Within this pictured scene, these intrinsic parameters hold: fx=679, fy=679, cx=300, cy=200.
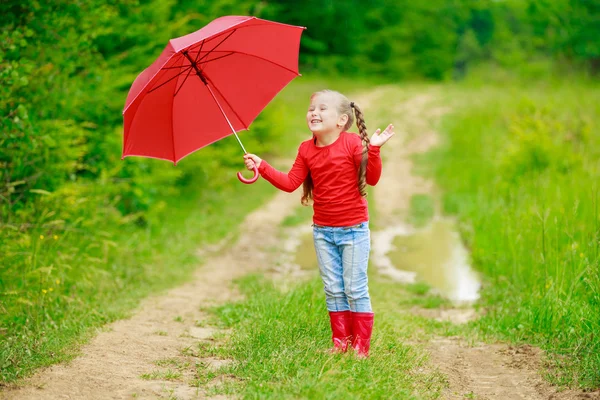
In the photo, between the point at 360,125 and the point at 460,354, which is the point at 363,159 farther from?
the point at 460,354

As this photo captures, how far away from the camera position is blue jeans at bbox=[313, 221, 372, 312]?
14.7ft

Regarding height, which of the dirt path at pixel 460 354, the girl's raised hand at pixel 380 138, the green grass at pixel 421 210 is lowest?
the dirt path at pixel 460 354

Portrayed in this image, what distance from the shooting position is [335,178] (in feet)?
14.6

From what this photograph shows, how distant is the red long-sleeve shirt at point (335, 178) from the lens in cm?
442

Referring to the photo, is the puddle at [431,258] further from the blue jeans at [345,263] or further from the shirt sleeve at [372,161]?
the shirt sleeve at [372,161]

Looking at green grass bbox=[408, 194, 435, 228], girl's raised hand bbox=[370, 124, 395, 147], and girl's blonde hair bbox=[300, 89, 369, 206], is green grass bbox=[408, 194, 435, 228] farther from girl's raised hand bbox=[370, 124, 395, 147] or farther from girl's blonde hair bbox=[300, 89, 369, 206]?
girl's raised hand bbox=[370, 124, 395, 147]

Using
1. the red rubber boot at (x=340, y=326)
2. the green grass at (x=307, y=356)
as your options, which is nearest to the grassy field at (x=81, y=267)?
the green grass at (x=307, y=356)

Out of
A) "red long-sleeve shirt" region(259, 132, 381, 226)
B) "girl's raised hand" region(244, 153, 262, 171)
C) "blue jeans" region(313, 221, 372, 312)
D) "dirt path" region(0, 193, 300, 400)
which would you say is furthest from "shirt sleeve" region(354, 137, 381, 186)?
"dirt path" region(0, 193, 300, 400)

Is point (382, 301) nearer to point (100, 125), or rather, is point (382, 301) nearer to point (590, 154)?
point (100, 125)

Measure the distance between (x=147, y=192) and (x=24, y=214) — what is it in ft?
9.43

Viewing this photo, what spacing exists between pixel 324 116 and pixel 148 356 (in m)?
2.09

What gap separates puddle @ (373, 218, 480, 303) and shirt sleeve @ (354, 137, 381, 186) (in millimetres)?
3381

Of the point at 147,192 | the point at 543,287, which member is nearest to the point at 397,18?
the point at 147,192

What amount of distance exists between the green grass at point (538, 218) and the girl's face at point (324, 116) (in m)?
2.27
